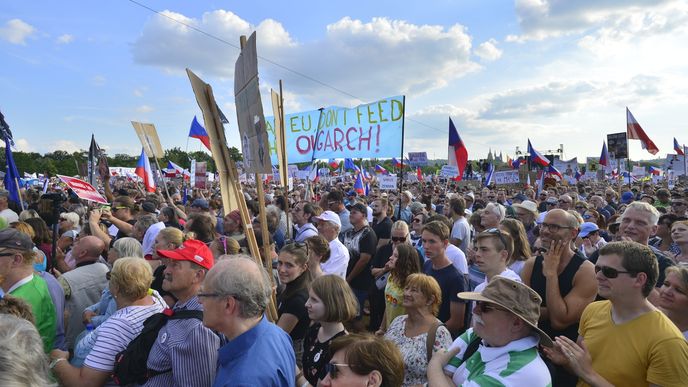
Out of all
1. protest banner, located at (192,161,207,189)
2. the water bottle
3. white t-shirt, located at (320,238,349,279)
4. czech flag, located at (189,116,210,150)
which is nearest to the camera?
the water bottle

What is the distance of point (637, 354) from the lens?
2.54 m

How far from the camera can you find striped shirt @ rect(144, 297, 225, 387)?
2.54 m

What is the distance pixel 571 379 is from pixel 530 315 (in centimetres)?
129

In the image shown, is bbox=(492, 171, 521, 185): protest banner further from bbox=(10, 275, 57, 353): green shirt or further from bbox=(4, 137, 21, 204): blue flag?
bbox=(10, 275, 57, 353): green shirt

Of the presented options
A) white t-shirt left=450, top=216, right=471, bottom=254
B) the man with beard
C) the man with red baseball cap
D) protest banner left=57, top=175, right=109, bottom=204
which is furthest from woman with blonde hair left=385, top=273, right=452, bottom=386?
protest banner left=57, top=175, right=109, bottom=204

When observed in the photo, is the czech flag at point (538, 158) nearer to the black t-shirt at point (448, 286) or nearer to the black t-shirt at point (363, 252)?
the black t-shirt at point (363, 252)

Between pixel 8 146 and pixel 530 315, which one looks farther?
pixel 8 146

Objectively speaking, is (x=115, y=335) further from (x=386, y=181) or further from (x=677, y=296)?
(x=386, y=181)

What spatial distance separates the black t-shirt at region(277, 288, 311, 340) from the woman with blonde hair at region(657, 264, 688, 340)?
2.53 meters

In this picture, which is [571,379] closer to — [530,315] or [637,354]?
[637,354]

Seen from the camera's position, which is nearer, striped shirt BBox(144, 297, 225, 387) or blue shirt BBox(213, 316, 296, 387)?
blue shirt BBox(213, 316, 296, 387)

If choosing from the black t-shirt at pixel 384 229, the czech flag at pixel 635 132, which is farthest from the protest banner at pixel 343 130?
the czech flag at pixel 635 132

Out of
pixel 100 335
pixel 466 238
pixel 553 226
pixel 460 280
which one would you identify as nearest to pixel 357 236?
pixel 466 238

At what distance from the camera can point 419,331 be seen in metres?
3.35
